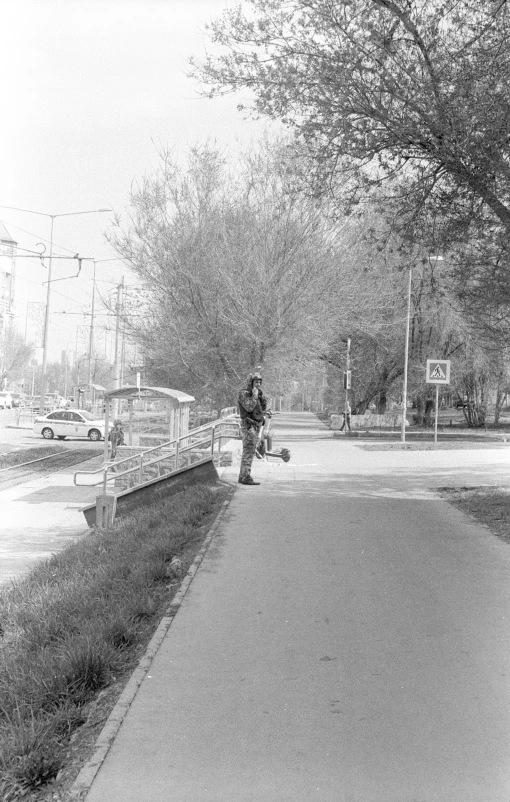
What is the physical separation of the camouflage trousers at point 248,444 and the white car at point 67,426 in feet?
105

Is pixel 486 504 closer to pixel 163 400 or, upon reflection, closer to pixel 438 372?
pixel 163 400

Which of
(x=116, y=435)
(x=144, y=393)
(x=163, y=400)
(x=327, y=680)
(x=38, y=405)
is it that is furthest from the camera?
(x=38, y=405)

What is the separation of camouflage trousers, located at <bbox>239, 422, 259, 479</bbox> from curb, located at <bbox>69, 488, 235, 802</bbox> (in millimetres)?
6692

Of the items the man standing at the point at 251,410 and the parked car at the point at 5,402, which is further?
the parked car at the point at 5,402

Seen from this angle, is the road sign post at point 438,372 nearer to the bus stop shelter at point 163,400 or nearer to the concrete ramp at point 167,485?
the bus stop shelter at point 163,400

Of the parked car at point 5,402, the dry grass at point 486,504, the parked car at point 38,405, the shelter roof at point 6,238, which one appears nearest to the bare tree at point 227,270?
the shelter roof at point 6,238

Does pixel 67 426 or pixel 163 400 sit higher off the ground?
pixel 163 400

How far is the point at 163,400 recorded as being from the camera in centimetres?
1862

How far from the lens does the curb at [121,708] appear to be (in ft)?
12.6

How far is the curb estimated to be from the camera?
383cm

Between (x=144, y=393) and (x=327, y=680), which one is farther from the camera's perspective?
(x=144, y=393)

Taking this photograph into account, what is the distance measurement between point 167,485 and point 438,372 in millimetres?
14513

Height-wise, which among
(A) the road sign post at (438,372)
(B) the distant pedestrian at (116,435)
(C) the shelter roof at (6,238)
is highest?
(C) the shelter roof at (6,238)

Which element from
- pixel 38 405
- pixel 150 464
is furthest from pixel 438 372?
pixel 38 405
